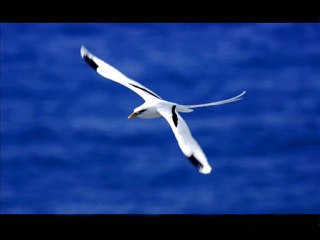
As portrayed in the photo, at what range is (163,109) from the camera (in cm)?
335

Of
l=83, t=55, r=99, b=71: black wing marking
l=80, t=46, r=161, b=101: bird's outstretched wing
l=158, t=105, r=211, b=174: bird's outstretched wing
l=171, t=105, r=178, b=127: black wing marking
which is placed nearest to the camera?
l=158, t=105, r=211, b=174: bird's outstretched wing

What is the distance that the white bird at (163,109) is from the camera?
3.04 m

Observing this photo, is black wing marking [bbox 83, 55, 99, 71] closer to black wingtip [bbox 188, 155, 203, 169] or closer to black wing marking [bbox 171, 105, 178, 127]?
black wing marking [bbox 171, 105, 178, 127]

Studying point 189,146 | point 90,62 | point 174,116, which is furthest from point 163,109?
point 90,62

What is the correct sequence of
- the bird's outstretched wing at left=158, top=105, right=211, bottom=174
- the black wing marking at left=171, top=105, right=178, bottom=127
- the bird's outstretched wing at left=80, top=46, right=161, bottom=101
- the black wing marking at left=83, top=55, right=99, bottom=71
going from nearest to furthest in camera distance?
the bird's outstretched wing at left=158, top=105, right=211, bottom=174, the black wing marking at left=171, top=105, right=178, bottom=127, the bird's outstretched wing at left=80, top=46, right=161, bottom=101, the black wing marking at left=83, top=55, right=99, bottom=71

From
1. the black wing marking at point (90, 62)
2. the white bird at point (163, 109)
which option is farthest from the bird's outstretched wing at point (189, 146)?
the black wing marking at point (90, 62)

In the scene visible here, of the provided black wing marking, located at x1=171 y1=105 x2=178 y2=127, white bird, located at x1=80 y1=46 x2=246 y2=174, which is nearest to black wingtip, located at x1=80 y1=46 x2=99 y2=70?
white bird, located at x1=80 y1=46 x2=246 y2=174

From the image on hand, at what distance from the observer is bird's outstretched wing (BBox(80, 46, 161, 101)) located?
11.5 feet

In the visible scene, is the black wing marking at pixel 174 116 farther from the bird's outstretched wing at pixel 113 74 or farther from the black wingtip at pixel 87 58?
the black wingtip at pixel 87 58
